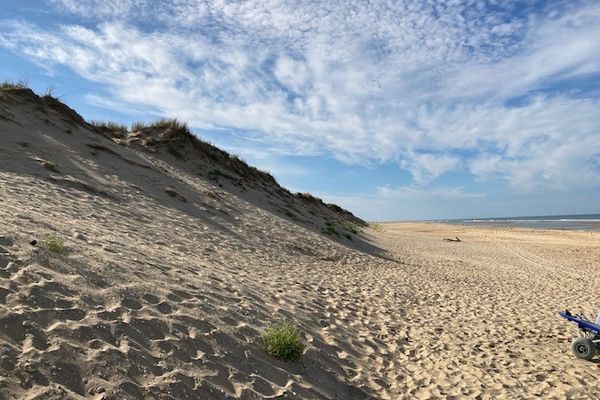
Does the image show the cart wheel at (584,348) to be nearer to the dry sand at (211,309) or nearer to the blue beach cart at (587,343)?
the blue beach cart at (587,343)

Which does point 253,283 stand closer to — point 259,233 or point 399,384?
point 399,384

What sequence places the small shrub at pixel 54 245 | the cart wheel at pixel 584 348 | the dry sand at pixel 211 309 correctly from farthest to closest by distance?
the cart wheel at pixel 584 348
the small shrub at pixel 54 245
the dry sand at pixel 211 309

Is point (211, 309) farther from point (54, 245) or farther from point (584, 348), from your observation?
point (584, 348)

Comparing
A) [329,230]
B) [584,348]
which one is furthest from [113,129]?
[584,348]

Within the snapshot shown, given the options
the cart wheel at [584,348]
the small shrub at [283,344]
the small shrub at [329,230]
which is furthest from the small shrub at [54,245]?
the small shrub at [329,230]

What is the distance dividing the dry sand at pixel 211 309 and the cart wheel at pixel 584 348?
0.19 metres

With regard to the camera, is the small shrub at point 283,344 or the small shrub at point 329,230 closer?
the small shrub at point 283,344

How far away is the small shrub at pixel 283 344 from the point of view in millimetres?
6395

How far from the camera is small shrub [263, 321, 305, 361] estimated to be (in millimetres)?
6395

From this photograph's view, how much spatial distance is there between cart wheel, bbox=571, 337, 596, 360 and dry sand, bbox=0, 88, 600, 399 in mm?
192

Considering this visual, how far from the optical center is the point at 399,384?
22.0 feet

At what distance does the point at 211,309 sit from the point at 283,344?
1.41 m

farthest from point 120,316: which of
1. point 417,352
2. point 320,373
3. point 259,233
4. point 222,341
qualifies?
point 259,233

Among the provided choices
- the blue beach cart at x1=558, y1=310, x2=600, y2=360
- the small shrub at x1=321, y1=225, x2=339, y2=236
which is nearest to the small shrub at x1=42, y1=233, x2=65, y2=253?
the blue beach cart at x1=558, y1=310, x2=600, y2=360
